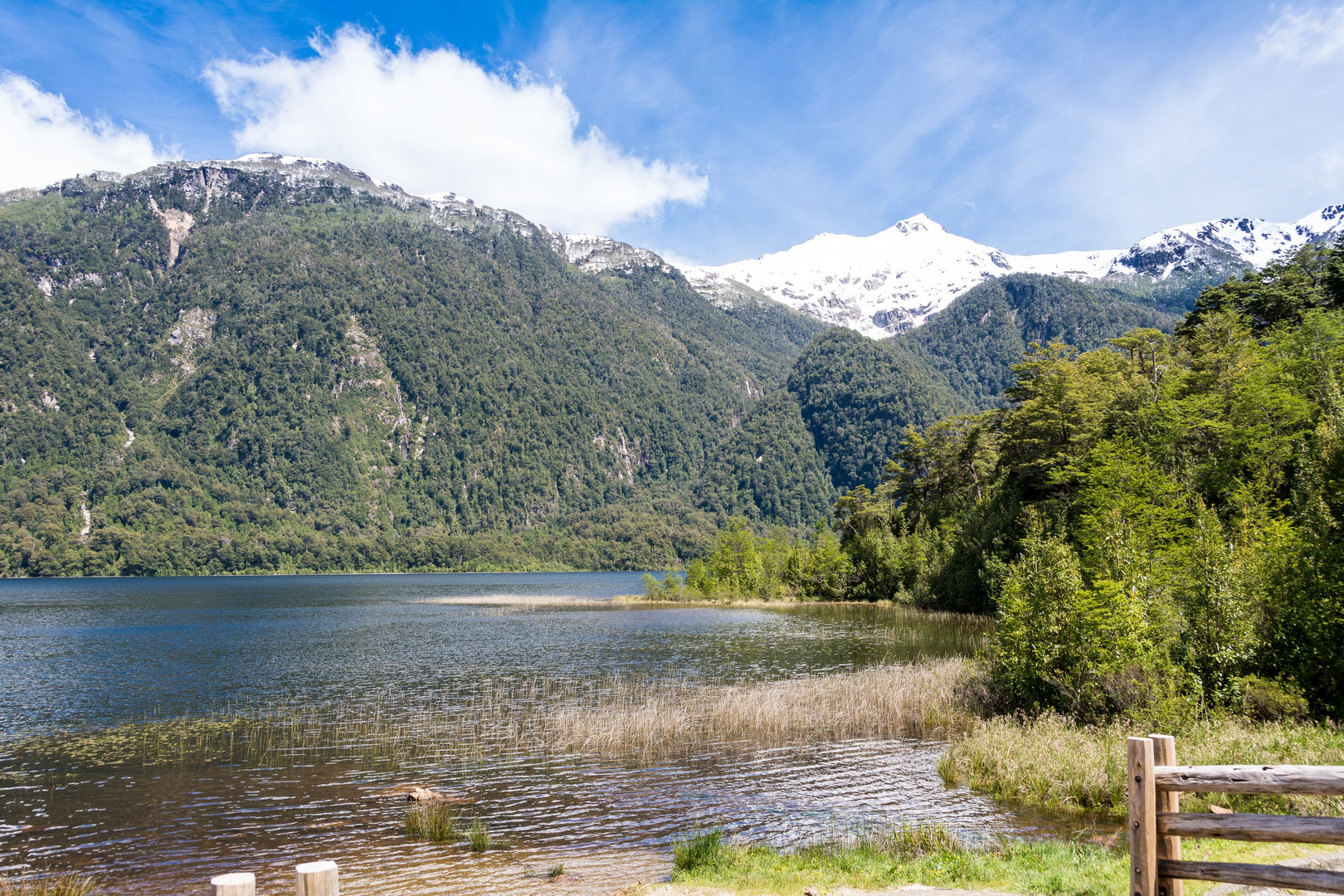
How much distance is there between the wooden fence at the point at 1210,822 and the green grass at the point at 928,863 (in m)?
2.97

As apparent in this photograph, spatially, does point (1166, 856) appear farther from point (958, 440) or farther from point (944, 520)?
point (958, 440)

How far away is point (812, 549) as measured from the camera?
424 feet

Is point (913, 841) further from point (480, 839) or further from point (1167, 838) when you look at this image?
point (480, 839)

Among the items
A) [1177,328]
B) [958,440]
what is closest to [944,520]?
[958,440]

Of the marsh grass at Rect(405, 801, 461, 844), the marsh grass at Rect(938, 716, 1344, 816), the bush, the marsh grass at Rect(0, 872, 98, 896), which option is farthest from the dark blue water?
the bush

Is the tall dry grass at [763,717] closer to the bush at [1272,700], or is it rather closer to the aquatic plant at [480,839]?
the aquatic plant at [480,839]

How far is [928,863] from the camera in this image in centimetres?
1401

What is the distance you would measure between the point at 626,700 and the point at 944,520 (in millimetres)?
65955

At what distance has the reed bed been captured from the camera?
2744 cm

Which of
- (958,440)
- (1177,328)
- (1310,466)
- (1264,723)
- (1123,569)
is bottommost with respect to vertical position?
(1264,723)

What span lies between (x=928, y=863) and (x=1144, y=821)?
21.8 feet

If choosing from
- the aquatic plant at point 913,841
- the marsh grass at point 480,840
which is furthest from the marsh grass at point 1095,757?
the marsh grass at point 480,840

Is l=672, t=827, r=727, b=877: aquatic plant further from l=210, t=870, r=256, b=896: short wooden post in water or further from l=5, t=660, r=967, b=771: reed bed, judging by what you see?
l=210, t=870, r=256, b=896: short wooden post in water

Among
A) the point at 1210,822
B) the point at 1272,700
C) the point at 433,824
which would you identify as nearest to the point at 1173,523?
the point at 1272,700
